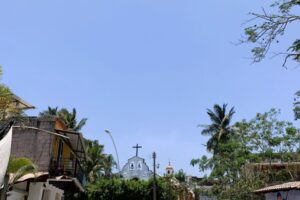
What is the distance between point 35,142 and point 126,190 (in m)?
11.0

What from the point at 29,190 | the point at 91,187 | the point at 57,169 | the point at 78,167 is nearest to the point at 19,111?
the point at 29,190

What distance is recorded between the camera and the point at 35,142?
2327 centimetres

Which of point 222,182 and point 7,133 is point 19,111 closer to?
point 7,133

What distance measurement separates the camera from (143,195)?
31781 millimetres

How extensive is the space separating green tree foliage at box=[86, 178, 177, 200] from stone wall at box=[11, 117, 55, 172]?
10092 mm

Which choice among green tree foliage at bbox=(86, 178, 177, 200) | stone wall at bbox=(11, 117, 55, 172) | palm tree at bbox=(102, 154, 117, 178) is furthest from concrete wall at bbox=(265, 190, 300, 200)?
palm tree at bbox=(102, 154, 117, 178)

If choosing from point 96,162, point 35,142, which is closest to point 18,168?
point 35,142

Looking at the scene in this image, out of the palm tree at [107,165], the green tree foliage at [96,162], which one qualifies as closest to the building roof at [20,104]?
the green tree foliage at [96,162]

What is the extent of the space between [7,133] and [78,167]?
75.8ft

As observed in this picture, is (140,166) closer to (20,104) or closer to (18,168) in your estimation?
(20,104)

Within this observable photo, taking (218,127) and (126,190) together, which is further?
(218,127)

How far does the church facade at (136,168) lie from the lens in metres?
40.9

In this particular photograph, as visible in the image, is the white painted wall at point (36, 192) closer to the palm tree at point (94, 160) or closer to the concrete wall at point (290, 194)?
the concrete wall at point (290, 194)

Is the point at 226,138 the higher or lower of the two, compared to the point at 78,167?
higher
